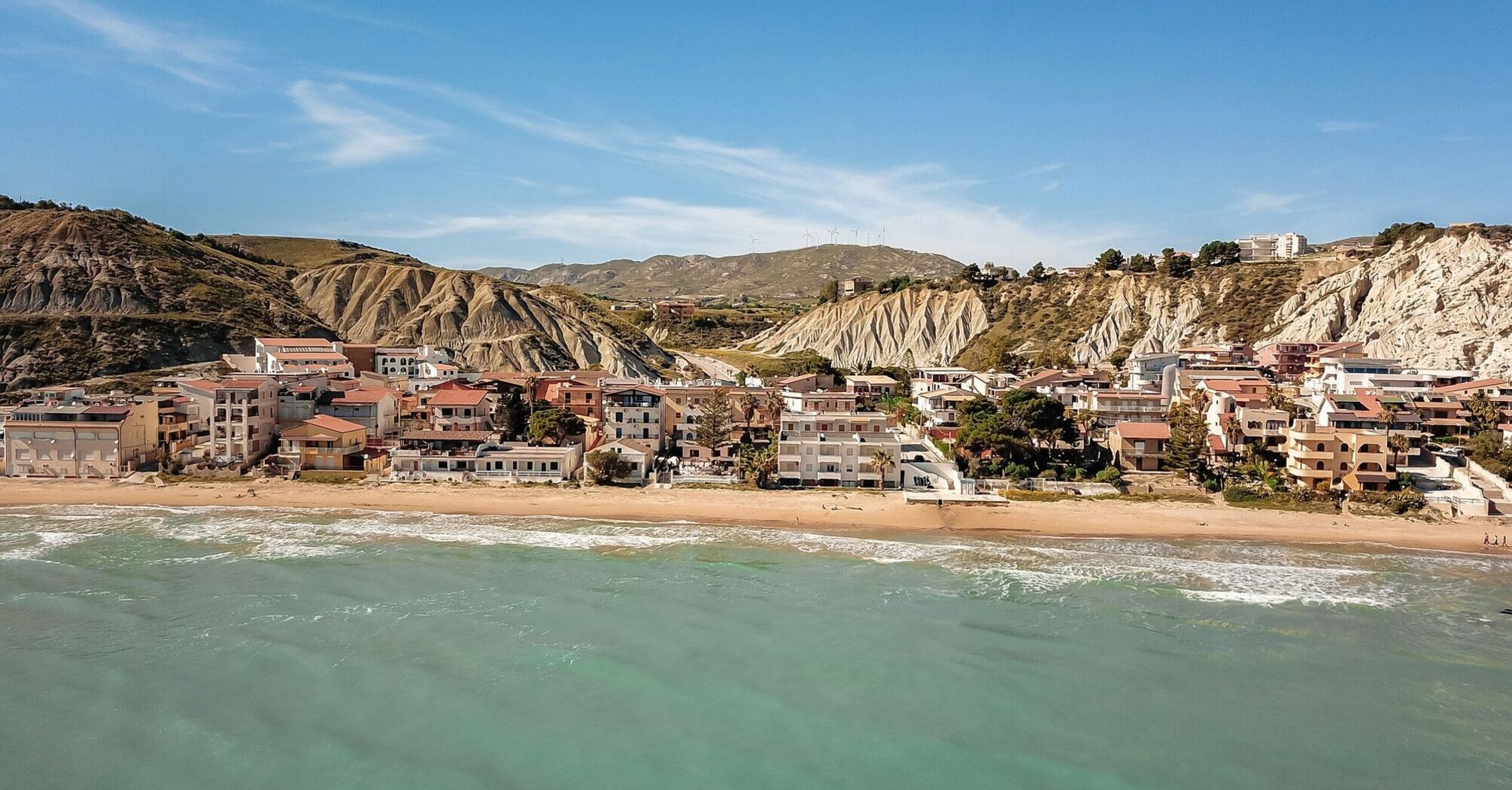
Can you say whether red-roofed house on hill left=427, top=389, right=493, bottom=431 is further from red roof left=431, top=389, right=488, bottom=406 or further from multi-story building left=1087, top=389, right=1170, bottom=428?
multi-story building left=1087, top=389, right=1170, bottom=428

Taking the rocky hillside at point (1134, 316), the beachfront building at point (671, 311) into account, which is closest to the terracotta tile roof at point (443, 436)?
the rocky hillside at point (1134, 316)

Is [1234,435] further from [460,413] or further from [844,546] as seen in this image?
[460,413]

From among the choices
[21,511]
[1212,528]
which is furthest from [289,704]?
[1212,528]

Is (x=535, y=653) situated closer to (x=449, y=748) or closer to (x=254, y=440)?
(x=449, y=748)

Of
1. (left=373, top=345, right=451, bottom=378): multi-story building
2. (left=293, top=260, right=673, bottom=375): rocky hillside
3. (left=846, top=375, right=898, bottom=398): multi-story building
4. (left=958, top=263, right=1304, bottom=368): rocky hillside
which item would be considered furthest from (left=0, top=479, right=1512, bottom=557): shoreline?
(left=293, top=260, right=673, bottom=375): rocky hillside

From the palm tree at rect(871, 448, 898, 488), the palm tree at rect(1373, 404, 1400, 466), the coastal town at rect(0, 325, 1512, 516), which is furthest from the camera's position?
the palm tree at rect(1373, 404, 1400, 466)

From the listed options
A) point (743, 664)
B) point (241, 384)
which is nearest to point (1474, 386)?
point (743, 664)
